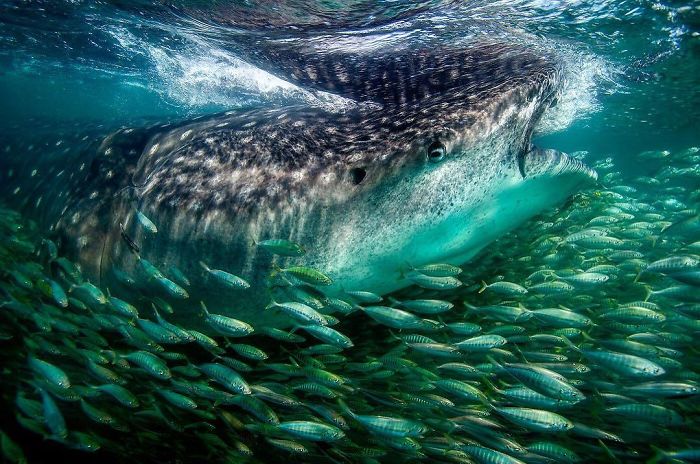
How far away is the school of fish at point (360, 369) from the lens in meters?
3.62

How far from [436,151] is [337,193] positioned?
867mm

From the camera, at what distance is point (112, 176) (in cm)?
542

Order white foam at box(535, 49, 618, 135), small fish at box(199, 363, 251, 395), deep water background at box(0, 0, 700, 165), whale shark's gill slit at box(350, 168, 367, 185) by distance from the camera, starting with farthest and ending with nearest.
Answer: white foam at box(535, 49, 618, 135), deep water background at box(0, 0, 700, 165), small fish at box(199, 363, 251, 395), whale shark's gill slit at box(350, 168, 367, 185)

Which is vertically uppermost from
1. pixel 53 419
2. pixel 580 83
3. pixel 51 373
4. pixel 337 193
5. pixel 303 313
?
pixel 580 83

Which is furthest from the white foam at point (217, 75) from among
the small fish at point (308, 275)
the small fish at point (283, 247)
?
the small fish at point (308, 275)

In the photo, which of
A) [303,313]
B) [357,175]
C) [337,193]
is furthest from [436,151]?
[303,313]

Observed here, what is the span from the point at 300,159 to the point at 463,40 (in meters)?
7.52

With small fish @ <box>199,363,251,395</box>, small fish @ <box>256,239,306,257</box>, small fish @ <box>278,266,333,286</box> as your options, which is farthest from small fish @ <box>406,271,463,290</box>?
small fish @ <box>199,363,251,395</box>

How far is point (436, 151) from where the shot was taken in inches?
134

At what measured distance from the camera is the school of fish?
362cm

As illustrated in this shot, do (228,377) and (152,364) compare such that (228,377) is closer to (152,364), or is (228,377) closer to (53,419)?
(152,364)

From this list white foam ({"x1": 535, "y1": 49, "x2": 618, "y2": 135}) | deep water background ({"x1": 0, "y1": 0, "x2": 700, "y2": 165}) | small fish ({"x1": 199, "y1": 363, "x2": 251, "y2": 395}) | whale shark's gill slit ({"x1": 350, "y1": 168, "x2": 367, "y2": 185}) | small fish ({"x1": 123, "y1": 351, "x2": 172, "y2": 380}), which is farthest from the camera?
white foam ({"x1": 535, "y1": 49, "x2": 618, "y2": 135})

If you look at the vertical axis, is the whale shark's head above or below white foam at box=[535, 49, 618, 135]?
below

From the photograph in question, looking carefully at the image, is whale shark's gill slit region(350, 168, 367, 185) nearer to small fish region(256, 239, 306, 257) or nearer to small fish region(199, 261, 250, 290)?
small fish region(256, 239, 306, 257)
